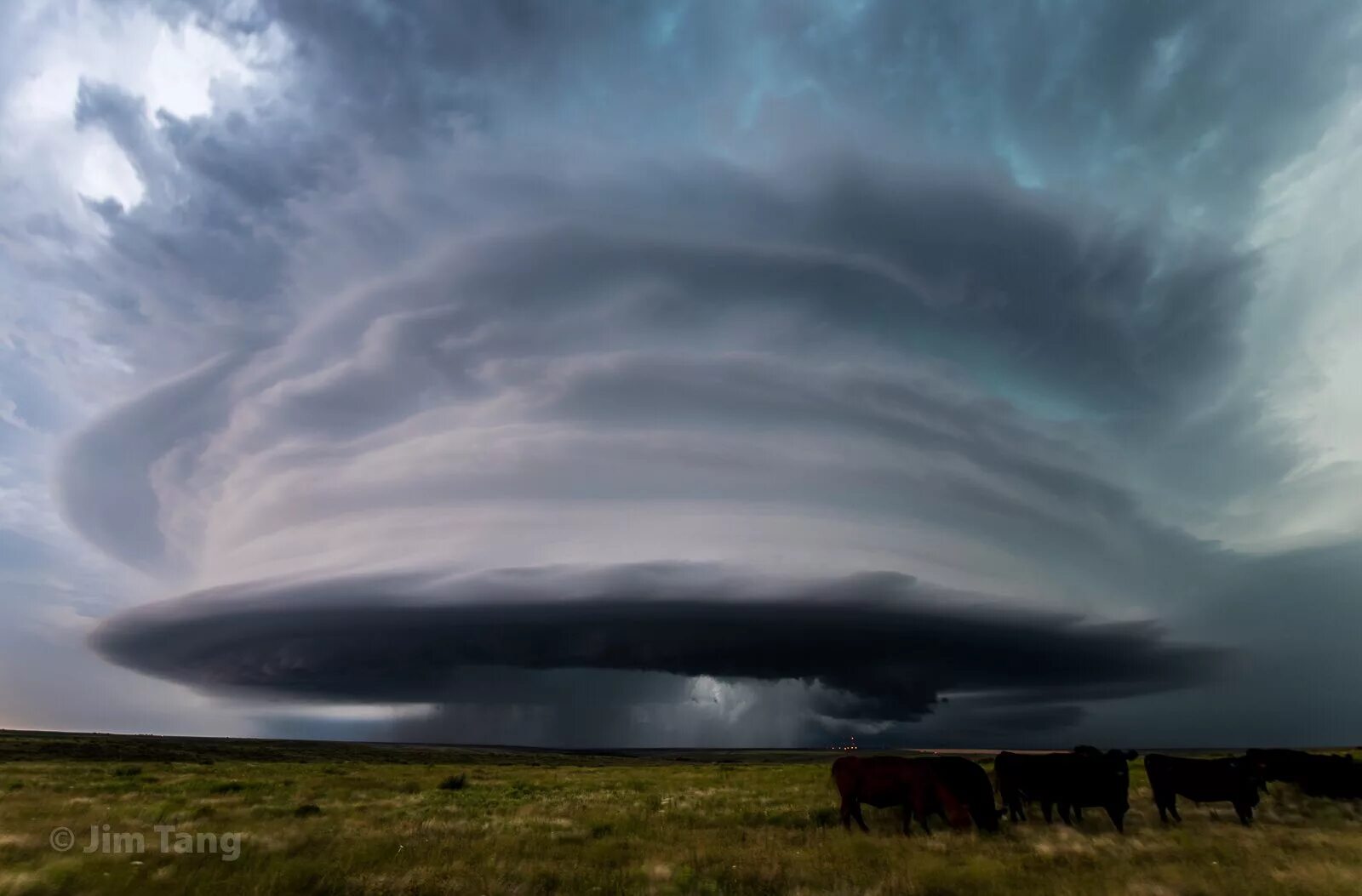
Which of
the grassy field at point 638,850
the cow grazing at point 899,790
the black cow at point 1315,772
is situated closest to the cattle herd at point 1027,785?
A: the cow grazing at point 899,790

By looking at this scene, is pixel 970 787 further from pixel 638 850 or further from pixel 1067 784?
pixel 638 850

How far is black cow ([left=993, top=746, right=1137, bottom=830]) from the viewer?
71.4 feet

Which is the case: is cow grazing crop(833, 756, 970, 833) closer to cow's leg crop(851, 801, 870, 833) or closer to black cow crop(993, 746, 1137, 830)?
cow's leg crop(851, 801, 870, 833)

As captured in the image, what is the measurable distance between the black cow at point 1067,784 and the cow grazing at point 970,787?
6.57 ft

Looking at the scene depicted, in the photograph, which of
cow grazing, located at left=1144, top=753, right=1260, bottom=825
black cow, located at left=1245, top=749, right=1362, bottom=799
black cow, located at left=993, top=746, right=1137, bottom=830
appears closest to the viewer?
black cow, located at left=993, top=746, right=1137, bottom=830

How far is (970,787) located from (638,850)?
1015 cm

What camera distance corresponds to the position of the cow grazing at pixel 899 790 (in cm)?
1997

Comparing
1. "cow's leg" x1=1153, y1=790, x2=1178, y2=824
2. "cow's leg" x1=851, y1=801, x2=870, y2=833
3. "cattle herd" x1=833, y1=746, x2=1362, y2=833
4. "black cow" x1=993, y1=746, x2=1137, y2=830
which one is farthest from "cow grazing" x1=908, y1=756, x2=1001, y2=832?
"cow's leg" x1=1153, y1=790, x2=1178, y2=824

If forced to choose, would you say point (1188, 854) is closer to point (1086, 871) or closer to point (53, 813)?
point (1086, 871)

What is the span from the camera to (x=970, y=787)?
70.2 ft

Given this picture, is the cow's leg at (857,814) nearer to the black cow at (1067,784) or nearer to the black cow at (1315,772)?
the black cow at (1067,784)

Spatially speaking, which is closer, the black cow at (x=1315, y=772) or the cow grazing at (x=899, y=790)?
the cow grazing at (x=899, y=790)

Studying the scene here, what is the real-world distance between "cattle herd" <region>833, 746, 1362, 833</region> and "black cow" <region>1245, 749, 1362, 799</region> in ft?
16.1

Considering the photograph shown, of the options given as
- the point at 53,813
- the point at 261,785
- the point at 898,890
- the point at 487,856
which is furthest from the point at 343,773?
the point at 898,890
